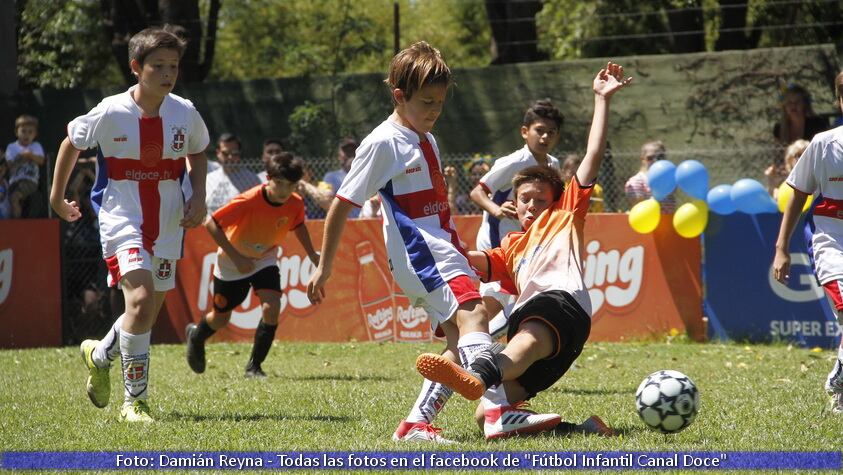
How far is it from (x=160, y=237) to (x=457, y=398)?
7.02 feet

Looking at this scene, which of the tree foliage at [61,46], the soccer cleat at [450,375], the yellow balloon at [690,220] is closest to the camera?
the soccer cleat at [450,375]

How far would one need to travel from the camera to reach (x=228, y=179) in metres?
13.0

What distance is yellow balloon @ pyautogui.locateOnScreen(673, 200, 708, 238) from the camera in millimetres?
11422

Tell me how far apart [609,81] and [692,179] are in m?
6.20

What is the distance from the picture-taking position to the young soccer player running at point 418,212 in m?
5.26

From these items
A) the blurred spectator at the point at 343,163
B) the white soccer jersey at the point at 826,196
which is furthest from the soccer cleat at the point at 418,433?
the blurred spectator at the point at 343,163

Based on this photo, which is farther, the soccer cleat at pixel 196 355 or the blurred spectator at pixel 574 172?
the blurred spectator at pixel 574 172

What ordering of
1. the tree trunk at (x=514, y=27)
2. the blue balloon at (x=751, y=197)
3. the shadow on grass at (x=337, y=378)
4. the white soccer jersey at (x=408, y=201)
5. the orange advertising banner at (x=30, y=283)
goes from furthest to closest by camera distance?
the tree trunk at (x=514, y=27) < the orange advertising banner at (x=30, y=283) < the blue balloon at (x=751, y=197) < the shadow on grass at (x=337, y=378) < the white soccer jersey at (x=408, y=201)

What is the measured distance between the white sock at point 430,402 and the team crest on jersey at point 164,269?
A: 6.52 feet

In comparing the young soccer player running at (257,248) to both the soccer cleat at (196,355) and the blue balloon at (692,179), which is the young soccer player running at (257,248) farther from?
the blue balloon at (692,179)

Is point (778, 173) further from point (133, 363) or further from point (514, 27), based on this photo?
point (133, 363)

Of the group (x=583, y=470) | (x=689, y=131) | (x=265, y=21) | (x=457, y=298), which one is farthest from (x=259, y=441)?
(x=265, y=21)

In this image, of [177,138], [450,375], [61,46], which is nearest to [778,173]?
[177,138]

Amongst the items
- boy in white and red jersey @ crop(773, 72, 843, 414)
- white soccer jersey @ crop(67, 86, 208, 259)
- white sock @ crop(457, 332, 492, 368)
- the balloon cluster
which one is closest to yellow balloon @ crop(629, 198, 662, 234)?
the balloon cluster
